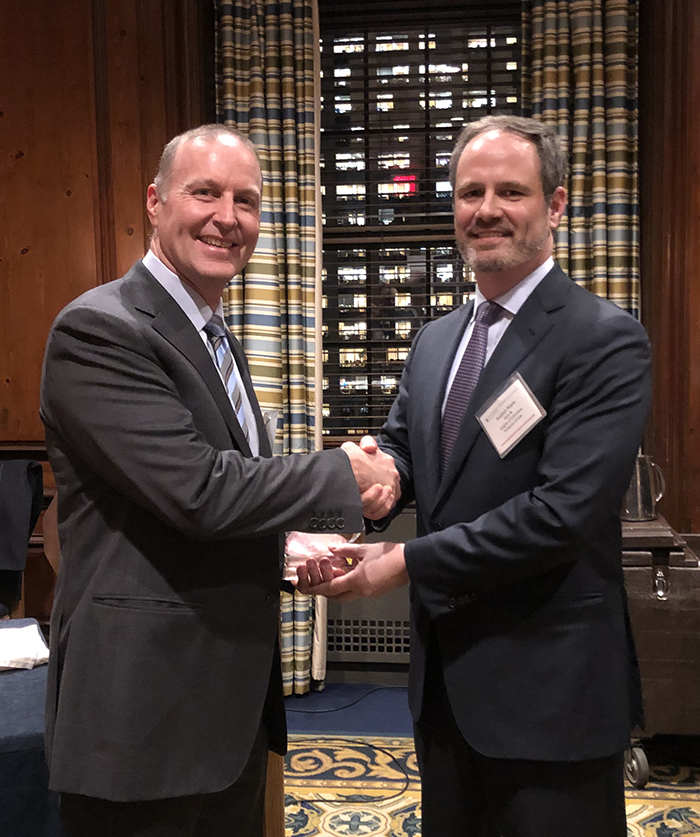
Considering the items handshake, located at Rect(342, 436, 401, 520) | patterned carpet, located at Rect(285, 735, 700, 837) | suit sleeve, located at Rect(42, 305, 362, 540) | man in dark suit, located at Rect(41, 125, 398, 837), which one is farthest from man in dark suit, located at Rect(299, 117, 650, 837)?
patterned carpet, located at Rect(285, 735, 700, 837)

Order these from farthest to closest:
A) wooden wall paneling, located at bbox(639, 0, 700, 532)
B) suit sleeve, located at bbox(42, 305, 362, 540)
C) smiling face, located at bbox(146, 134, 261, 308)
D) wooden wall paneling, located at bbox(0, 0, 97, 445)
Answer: wooden wall paneling, located at bbox(0, 0, 97, 445) → wooden wall paneling, located at bbox(639, 0, 700, 532) → smiling face, located at bbox(146, 134, 261, 308) → suit sleeve, located at bbox(42, 305, 362, 540)

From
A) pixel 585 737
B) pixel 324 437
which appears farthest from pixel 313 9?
pixel 585 737

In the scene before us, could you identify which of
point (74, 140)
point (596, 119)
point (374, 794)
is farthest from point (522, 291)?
point (74, 140)

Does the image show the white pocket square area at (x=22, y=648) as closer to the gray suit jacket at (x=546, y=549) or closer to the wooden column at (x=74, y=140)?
the gray suit jacket at (x=546, y=549)

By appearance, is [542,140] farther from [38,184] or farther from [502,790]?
[38,184]

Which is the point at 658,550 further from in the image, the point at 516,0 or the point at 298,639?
the point at 516,0

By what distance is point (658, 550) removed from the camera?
268 cm

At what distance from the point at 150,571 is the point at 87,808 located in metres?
0.40

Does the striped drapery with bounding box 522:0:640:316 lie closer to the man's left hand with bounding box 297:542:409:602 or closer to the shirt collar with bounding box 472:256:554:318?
the shirt collar with bounding box 472:256:554:318

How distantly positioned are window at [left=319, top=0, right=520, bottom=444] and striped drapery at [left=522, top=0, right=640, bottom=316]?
1.57 feet

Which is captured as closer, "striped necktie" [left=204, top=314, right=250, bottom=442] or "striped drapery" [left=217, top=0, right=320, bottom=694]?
"striped necktie" [left=204, top=314, right=250, bottom=442]

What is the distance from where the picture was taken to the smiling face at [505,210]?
156cm

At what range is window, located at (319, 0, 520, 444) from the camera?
374cm

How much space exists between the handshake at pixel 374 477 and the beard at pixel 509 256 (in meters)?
0.42
